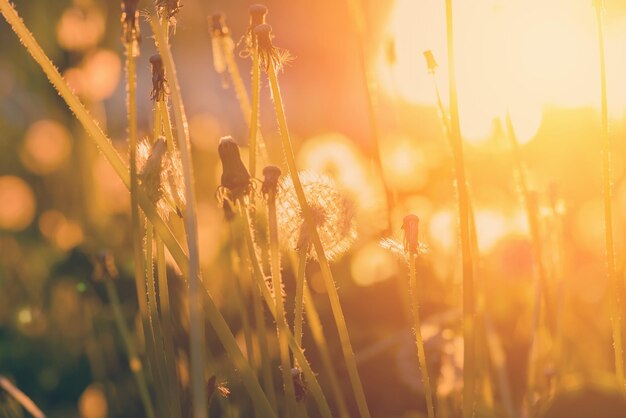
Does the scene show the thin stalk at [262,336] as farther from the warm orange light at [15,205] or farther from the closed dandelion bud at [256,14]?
the warm orange light at [15,205]

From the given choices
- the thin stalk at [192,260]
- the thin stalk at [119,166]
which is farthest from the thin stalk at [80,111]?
the thin stalk at [192,260]

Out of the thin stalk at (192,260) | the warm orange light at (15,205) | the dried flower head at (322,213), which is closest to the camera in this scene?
the thin stalk at (192,260)

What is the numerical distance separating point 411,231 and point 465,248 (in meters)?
0.16

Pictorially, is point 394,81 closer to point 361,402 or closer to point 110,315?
point 361,402

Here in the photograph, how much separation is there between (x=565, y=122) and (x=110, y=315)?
2321mm

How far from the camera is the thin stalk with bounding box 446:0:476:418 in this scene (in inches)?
32.9

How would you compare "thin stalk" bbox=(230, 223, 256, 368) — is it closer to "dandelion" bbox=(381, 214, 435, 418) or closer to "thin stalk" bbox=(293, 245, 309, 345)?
"thin stalk" bbox=(293, 245, 309, 345)

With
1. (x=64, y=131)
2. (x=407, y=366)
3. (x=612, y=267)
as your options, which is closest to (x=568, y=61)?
(x=612, y=267)

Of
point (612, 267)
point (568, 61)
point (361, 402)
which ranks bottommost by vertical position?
point (361, 402)

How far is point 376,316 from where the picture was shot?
2.16 metres

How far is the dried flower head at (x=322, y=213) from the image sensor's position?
3.92 ft

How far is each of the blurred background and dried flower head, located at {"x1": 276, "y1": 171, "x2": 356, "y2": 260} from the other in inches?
5.9

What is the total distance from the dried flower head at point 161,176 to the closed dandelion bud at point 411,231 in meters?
0.30

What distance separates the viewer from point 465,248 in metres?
0.84
